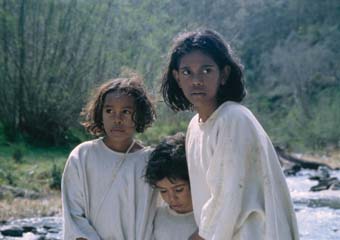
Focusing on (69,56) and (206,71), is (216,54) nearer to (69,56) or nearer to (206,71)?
(206,71)

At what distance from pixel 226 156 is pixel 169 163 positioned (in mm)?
519

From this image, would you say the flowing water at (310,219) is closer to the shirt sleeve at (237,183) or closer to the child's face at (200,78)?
the child's face at (200,78)

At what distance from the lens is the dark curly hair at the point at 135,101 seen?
3.10m

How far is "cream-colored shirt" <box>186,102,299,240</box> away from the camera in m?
2.49

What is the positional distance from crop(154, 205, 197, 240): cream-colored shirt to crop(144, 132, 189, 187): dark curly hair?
0.17 meters

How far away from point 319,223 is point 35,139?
40.9 ft

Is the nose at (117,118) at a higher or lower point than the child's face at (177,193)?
higher

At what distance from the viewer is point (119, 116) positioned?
10.1 feet

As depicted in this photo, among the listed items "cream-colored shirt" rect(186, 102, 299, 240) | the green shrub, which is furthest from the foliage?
"cream-colored shirt" rect(186, 102, 299, 240)

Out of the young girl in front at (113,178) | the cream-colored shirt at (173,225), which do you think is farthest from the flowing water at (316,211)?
the young girl in front at (113,178)

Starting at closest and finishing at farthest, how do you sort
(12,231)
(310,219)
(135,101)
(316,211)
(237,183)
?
(237,183) < (135,101) < (12,231) < (310,219) < (316,211)

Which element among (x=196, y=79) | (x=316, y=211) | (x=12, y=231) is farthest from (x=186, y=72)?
(x=316, y=211)

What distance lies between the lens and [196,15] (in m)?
37.3

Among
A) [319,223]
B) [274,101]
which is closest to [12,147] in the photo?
[319,223]
